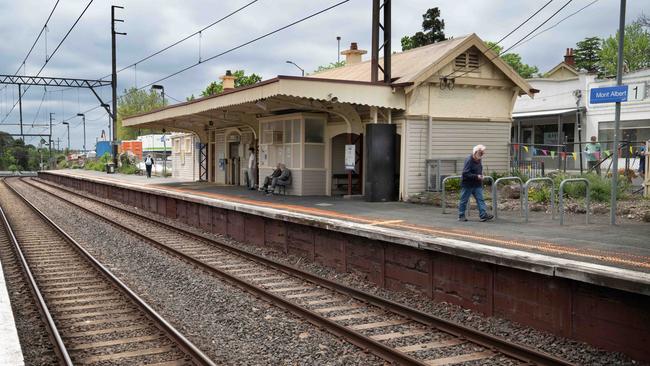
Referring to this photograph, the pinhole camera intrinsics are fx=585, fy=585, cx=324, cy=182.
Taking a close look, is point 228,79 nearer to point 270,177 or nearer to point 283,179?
point 270,177

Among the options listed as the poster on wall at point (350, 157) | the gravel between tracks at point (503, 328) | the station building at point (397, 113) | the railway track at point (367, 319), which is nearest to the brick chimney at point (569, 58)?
the station building at point (397, 113)

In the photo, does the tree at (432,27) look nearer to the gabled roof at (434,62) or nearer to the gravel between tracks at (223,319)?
the gabled roof at (434,62)

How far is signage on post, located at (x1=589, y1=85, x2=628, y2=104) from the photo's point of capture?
32.1ft

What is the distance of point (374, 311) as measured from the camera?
7.71 metres

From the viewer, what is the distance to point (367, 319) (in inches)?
288

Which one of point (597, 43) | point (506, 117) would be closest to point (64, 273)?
point (506, 117)

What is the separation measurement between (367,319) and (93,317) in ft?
11.6

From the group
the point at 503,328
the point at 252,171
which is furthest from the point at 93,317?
the point at 252,171

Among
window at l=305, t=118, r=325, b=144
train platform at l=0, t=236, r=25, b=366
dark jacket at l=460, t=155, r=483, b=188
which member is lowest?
train platform at l=0, t=236, r=25, b=366

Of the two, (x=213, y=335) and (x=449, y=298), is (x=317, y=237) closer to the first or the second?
(x=449, y=298)

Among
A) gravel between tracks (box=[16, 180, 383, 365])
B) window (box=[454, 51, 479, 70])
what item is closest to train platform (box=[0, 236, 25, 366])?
gravel between tracks (box=[16, 180, 383, 365])

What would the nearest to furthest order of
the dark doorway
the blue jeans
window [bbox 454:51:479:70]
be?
the blue jeans < window [bbox 454:51:479:70] < the dark doorway

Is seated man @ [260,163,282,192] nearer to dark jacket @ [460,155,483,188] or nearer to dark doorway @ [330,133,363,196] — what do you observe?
dark doorway @ [330,133,363,196]

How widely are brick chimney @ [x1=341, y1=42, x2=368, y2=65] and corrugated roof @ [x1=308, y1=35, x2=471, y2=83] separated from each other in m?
2.09
